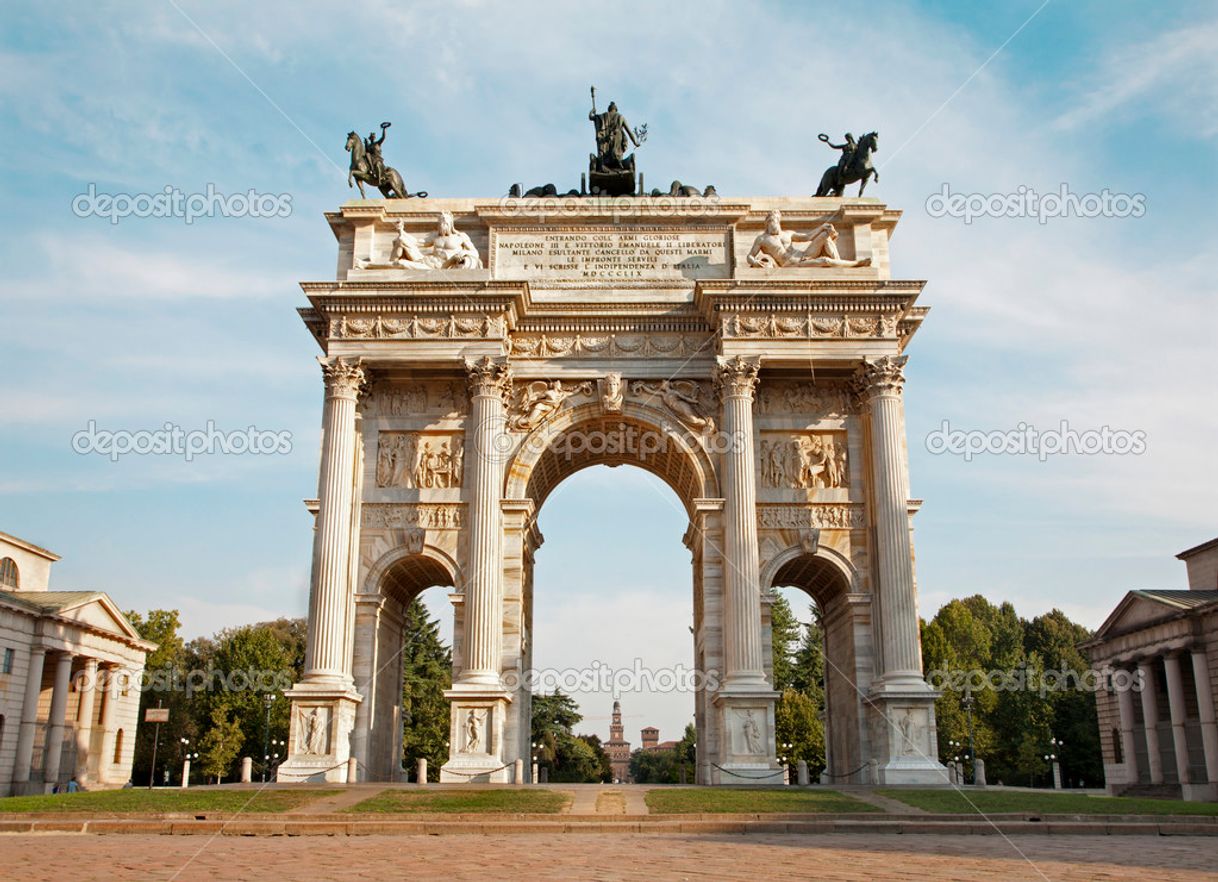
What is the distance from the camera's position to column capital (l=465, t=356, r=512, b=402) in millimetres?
32000

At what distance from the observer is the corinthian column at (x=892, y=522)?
30.5 m

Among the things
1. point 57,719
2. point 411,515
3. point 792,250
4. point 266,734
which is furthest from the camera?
point 266,734

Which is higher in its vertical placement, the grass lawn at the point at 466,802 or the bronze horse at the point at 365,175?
the bronze horse at the point at 365,175

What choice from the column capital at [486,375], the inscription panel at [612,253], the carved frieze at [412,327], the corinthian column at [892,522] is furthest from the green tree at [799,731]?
the carved frieze at [412,327]

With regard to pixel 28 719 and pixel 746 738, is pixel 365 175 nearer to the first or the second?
pixel 746 738

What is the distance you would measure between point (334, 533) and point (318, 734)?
17.7ft

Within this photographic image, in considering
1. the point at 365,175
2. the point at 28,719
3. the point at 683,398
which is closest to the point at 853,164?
the point at 683,398

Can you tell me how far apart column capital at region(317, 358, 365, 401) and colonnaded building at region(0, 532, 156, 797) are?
2088 centimetres

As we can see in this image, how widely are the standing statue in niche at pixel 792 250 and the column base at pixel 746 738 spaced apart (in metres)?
12.5

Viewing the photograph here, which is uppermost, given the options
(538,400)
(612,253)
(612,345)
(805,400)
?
(612,253)

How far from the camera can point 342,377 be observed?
105 feet

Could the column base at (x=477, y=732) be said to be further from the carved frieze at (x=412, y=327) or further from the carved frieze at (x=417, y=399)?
the carved frieze at (x=412, y=327)

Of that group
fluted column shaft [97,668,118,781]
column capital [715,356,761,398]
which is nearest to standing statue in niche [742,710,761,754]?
column capital [715,356,761,398]

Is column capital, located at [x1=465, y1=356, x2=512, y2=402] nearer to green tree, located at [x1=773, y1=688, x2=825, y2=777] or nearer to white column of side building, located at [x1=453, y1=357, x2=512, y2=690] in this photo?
white column of side building, located at [x1=453, y1=357, x2=512, y2=690]
